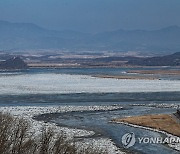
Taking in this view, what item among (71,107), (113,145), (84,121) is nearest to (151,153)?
(113,145)

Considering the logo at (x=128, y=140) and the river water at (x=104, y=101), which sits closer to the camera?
the logo at (x=128, y=140)

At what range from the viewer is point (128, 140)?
22.8 meters

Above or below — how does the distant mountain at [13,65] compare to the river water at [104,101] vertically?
above

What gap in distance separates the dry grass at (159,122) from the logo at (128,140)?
2.21 meters

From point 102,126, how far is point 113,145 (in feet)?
17.7

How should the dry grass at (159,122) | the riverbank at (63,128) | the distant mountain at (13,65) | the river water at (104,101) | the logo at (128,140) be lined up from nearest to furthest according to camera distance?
1. the riverbank at (63,128)
2. the logo at (128,140)
3. the river water at (104,101)
4. the dry grass at (159,122)
5. the distant mountain at (13,65)

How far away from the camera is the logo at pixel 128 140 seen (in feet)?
69.1

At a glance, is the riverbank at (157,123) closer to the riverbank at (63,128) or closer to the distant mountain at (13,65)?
the riverbank at (63,128)

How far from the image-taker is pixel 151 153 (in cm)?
1908

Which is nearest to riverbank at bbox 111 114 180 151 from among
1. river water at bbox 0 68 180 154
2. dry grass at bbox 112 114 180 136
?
dry grass at bbox 112 114 180 136

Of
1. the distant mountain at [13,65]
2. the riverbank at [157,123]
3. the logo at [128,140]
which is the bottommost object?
the logo at [128,140]

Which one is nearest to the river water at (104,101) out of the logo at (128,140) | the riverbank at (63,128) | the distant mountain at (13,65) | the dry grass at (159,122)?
the logo at (128,140)

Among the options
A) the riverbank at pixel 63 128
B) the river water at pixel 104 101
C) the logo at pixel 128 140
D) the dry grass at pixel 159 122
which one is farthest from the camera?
the dry grass at pixel 159 122

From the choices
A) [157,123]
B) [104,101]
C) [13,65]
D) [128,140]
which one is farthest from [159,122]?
[13,65]
